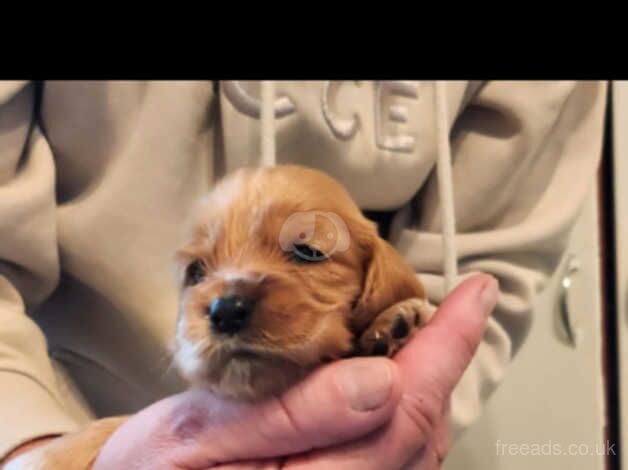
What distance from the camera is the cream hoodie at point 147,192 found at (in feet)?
2.84

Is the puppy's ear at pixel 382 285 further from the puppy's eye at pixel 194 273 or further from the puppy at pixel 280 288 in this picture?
the puppy's eye at pixel 194 273

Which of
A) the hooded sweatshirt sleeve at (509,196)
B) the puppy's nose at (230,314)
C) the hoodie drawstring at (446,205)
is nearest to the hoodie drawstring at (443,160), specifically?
the hoodie drawstring at (446,205)

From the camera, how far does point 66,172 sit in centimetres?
95

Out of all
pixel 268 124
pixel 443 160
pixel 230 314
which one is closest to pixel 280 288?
pixel 230 314

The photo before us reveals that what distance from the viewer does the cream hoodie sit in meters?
0.86

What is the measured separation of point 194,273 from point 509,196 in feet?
2.36

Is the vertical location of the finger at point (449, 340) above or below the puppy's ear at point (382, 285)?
below

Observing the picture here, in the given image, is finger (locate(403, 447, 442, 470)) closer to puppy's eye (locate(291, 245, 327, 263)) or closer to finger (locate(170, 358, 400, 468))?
finger (locate(170, 358, 400, 468))

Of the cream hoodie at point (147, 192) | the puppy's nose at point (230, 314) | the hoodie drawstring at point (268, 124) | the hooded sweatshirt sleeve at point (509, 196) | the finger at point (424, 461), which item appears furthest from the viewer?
the hooded sweatshirt sleeve at point (509, 196)

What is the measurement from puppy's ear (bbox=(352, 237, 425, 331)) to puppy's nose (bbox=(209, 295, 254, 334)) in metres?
0.11

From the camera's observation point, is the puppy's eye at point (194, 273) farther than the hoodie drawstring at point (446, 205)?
No

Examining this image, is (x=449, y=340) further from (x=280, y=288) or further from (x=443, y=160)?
(x=443, y=160)

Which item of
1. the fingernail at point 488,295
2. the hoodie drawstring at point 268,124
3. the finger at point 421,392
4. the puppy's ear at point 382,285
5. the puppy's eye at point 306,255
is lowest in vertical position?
the finger at point 421,392

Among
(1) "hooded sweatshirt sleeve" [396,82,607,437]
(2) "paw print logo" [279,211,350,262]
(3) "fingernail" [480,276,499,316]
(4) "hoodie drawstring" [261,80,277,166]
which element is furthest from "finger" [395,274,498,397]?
(1) "hooded sweatshirt sleeve" [396,82,607,437]
